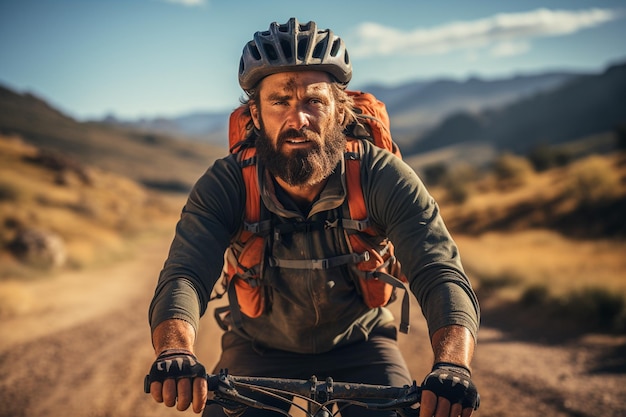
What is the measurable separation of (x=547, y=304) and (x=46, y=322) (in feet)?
29.1

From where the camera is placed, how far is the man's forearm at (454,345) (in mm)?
A: 2324

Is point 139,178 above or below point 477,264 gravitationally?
above

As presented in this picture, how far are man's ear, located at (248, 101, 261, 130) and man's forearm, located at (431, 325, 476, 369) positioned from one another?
5.15 ft

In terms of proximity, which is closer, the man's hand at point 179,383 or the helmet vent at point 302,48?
the man's hand at point 179,383

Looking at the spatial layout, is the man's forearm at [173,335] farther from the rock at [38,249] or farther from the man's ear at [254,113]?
the rock at [38,249]

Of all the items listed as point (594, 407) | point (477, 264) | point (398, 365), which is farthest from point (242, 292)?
point (477, 264)

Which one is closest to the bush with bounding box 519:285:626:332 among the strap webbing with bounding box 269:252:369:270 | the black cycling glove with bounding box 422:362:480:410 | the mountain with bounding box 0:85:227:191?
the strap webbing with bounding box 269:252:369:270

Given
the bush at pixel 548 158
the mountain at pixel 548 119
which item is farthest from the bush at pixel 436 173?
the mountain at pixel 548 119

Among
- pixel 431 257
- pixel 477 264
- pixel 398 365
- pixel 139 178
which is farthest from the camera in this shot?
pixel 139 178

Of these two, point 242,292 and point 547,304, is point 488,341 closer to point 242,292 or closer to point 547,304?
point 547,304

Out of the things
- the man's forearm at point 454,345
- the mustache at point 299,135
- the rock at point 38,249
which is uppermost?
the rock at point 38,249

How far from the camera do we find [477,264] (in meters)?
13.8

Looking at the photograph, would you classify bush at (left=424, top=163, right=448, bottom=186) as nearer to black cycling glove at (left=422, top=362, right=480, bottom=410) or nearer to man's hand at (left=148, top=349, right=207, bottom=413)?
black cycling glove at (left=422, top=362, right=480, bottom=410)

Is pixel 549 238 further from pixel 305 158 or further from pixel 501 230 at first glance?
pixel 305 158
